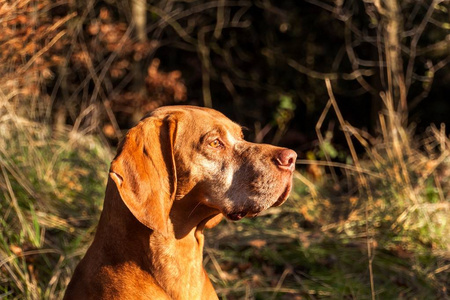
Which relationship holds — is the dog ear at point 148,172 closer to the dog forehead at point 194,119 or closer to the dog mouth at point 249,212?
the dog forehead at point 194,119

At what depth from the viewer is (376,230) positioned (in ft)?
18.6

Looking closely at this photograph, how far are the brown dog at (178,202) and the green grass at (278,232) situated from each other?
4.50 feet

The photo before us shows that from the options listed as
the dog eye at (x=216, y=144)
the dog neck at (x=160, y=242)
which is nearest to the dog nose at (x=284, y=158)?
the dog eye at (x=216, y=144)

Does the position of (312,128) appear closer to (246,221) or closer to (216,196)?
(246,221)

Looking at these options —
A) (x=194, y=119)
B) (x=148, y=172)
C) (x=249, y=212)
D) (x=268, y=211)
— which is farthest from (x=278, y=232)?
(x=148, y=172)

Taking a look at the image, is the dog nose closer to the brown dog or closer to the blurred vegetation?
the brown dog

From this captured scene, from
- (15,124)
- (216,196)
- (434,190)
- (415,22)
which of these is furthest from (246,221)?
(415,22)

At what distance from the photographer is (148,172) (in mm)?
3176

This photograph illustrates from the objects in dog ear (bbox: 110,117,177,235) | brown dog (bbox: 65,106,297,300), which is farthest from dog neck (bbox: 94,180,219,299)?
dog ear (bbox: 110,117,177,235)

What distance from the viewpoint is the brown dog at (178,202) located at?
333 cm

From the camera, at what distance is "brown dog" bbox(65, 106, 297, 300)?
333cm

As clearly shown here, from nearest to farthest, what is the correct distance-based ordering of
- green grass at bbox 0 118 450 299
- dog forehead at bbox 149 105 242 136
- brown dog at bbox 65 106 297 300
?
brown dog at bbox 65 106 297 300, dog forehead at bbox 149 105 242 136, green grass at bbox 0 118 450 299

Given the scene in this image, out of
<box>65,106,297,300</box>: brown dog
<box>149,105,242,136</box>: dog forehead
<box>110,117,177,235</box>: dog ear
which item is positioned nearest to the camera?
<box>110,117,177,235</box>: dog ear

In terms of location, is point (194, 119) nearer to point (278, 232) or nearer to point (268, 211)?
point (278, 232)
